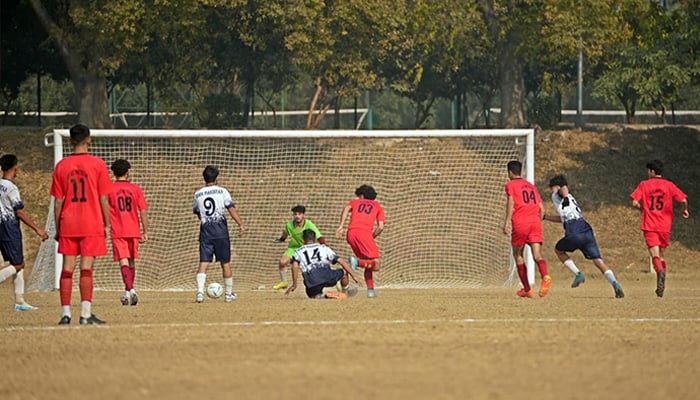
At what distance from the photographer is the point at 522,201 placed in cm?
1789

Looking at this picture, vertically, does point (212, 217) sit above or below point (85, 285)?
above

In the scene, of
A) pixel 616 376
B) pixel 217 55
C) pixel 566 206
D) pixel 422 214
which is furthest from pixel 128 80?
pixel 616 376

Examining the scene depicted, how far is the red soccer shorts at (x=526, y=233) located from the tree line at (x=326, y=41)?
17.0 meters

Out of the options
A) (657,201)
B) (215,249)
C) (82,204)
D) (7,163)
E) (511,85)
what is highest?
(511,85)

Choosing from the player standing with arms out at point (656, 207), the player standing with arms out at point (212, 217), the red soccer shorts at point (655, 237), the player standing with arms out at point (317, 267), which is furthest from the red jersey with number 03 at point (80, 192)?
the red soccer shorts at point (655, 237)

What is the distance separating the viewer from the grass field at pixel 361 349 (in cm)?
866

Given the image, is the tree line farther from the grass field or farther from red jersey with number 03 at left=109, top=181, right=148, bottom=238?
the grass field

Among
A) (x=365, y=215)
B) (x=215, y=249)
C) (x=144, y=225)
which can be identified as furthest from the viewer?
(x=365, y=215)

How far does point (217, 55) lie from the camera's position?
4484 centimetres

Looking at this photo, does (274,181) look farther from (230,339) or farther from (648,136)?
(230,339)

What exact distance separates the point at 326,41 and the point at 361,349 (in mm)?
28932

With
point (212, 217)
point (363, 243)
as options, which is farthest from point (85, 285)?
point (363, 243)

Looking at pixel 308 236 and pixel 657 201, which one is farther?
pixel 657 201

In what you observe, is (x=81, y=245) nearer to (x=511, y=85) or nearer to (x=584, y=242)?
(x=584, y=242)
